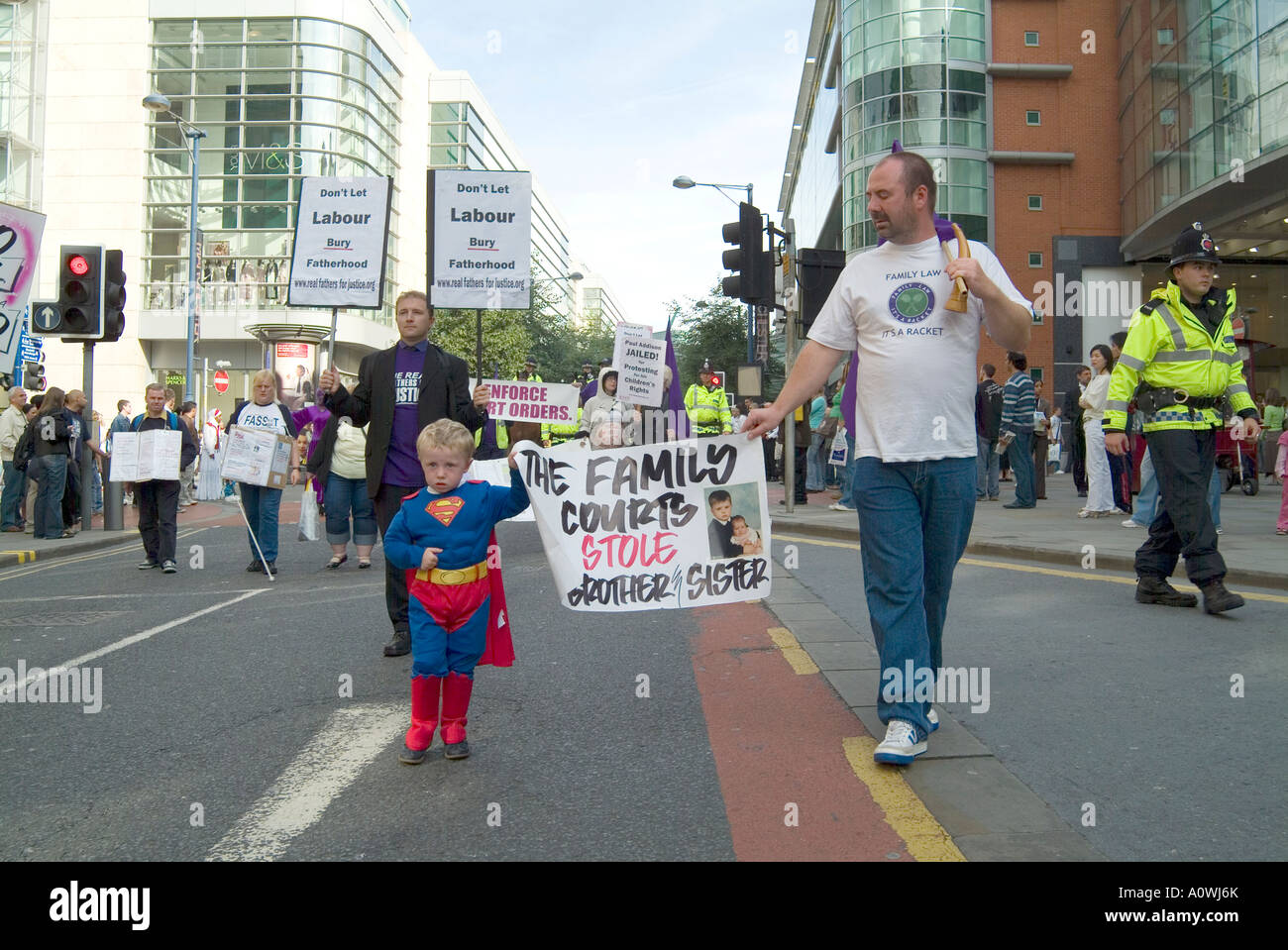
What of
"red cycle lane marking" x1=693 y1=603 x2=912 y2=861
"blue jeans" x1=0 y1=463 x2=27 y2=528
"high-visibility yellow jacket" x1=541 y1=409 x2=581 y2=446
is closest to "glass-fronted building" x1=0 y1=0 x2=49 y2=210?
"blue jeans" x1=0 y1=463 x2=27 y2=528

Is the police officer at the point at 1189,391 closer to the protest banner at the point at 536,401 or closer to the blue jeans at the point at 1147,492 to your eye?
the blue jeans at the point at 1147,492

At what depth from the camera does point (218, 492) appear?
79.9 feet

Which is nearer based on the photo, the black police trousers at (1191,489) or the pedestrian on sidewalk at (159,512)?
the black police trousers at (1191,489)

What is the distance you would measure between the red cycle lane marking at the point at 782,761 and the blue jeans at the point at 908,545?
0.37 m

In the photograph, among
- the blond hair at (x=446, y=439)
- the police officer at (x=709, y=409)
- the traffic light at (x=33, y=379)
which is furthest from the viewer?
the traffic light at (x=33, y=379)

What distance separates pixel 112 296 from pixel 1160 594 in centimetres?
1254

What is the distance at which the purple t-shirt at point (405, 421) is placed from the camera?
6.12m

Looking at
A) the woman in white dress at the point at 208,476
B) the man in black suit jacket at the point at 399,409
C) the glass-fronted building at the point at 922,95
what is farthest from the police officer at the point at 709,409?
the glass-fronted building at the point at 922,95

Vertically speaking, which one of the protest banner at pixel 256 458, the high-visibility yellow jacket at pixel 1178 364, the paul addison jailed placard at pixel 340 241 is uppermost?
the paul addison jailed placard at pixel 340 241

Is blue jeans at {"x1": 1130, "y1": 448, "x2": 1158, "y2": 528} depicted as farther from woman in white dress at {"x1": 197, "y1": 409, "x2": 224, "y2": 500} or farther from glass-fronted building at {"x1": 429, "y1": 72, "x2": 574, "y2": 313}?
glass-fronted building at {"x1": 429, "y1": 72, "x2": 574, "y2": 313}

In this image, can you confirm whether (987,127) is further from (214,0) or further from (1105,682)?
(1105,682)

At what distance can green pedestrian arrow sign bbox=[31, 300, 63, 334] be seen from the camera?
13424 mm

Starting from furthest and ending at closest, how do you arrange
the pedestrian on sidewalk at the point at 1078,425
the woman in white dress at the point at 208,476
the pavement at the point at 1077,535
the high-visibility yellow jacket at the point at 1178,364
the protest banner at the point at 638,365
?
the woman in white dress at the point at 208,476 < the pedestrian on sidewalk at the point at 1078,425 < the protest banner at the point at 638,365 < the pavement at the point at 1077,535 < the high-visibility yellow jacket at the point at 1178,364

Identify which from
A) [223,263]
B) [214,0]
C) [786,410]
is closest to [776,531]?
[786,410]
